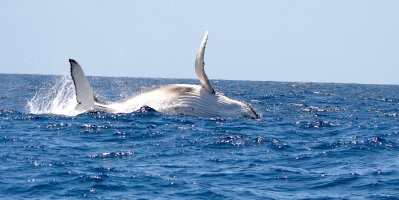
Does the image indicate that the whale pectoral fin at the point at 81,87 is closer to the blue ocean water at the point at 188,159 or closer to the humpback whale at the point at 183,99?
the humpback whale at the point at 183,99

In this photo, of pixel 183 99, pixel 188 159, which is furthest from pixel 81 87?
pixel 188 159

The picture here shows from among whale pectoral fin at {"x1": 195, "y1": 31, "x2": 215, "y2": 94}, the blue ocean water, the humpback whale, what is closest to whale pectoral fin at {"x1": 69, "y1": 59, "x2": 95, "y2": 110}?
the humpback whale

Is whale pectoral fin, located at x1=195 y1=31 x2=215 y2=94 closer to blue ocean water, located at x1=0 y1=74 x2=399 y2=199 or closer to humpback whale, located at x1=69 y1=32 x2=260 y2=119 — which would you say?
humpback whale, located at x1=69 y1=32 x2=260 y2=119

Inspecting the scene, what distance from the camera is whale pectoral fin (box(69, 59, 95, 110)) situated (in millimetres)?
19047

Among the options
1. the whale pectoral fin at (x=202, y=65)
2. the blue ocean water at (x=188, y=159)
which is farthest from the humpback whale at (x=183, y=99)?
the blue ocean water at (x=188, y=159)

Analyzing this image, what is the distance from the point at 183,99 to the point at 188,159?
6.48 metres

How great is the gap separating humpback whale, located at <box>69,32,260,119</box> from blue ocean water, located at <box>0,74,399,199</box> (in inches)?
10.0

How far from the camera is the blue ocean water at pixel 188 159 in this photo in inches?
415

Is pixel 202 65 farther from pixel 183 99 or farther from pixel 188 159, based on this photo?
pixel 188 159

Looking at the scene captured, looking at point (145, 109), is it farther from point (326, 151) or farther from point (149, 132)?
point (326, 151)

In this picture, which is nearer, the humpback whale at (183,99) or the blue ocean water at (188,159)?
the blue ocean water at (188,159)

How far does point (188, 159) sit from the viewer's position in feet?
42.6

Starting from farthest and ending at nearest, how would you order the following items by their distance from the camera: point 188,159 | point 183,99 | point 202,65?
point 183,99 → point 202,65 → point 188,159

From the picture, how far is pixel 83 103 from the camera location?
67.1ft
